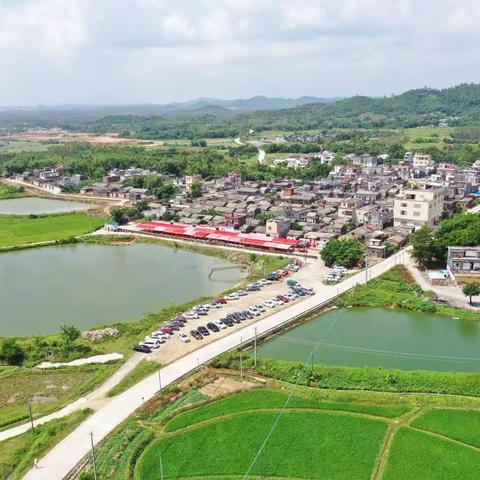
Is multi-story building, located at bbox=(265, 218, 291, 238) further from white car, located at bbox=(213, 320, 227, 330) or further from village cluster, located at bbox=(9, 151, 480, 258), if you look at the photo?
white car, located at bbox=(213, 320, 227, 330)

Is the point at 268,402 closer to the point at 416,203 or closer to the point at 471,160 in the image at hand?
the point at 416,203

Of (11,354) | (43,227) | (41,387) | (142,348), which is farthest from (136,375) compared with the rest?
(43,227)

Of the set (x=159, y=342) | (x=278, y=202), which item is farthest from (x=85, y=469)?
(x=278, y=202)

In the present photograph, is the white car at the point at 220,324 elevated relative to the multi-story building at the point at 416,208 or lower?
lower

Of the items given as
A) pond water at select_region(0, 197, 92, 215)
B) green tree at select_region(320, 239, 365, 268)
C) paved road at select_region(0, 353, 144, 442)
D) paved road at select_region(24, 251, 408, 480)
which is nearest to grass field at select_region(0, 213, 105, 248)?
pond water at select_region(0, 197, 92, 215)

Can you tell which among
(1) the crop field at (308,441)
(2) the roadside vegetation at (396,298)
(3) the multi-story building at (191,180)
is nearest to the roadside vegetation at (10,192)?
(3) the multi-story building at (191,180)

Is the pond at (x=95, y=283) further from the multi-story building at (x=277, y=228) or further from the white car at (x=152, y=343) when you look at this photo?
the multi-story building at (x=277, y=228)

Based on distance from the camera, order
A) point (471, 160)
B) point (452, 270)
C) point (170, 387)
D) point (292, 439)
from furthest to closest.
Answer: point (471, 160) → point (452, 270) → point (170, 387) → point (292, 439)
